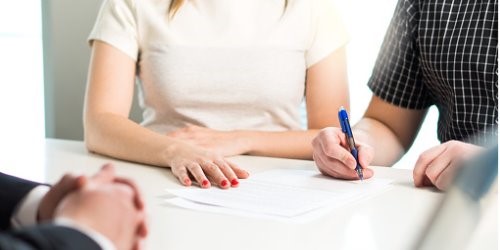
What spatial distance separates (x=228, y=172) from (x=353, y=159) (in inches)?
6.4

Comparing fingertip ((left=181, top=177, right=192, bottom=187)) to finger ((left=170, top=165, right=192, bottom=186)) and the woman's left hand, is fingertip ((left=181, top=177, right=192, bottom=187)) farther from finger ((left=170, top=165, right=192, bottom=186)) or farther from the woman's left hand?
the woman's left hand

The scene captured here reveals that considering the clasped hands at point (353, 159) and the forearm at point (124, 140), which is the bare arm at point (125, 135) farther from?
the clasped hands at point (353, 159)

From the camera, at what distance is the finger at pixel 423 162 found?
2.53 feet

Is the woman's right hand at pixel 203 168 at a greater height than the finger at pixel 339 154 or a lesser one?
lesser

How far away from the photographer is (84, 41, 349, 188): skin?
2.78 ft

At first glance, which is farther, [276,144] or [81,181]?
[276,144]

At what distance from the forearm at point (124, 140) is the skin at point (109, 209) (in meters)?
0.60

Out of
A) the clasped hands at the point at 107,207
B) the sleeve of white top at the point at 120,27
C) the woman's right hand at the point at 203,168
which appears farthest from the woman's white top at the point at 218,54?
the clasped hands at the point at 107,207

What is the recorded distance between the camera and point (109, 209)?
0.28 meters

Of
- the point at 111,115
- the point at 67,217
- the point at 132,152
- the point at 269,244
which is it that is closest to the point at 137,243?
the point at 67,217

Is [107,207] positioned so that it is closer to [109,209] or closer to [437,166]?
[109,209]

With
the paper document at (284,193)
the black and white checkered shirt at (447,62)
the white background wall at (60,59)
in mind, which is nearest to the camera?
the paper document at (284,193)

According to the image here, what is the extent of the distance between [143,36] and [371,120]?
0.44 meters

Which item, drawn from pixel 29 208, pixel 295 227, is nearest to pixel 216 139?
pixel 295 227
